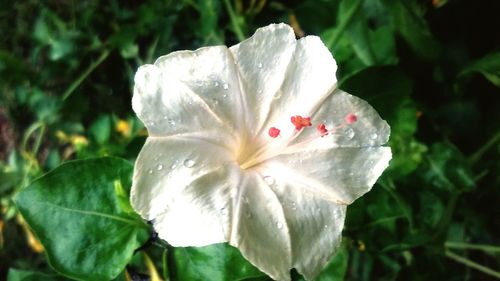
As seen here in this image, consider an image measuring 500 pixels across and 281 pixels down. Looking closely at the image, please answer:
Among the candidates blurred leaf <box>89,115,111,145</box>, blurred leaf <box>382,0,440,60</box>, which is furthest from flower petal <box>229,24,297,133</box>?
blurred leaf <box>89,115,111,145</box>

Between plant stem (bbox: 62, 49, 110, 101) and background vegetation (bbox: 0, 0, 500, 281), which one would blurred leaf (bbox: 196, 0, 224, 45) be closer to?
background vegetation (bbox: 0, 0, 500, 281)

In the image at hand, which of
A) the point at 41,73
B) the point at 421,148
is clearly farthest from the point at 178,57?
the point at 41,73

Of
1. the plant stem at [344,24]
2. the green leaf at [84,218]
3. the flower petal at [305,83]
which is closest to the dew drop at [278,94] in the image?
the flower petal at [305,83]

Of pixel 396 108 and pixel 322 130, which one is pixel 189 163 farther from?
pixel 396 108

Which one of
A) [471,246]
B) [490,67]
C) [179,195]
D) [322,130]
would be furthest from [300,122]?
[471,246]

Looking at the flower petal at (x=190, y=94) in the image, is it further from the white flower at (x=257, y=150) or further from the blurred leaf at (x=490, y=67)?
the blurred leaf at (x=490, y=67)


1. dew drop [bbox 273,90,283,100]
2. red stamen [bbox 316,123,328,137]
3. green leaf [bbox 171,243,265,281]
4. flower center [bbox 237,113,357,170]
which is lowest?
green leaf [bbox 171,243,265,281]
